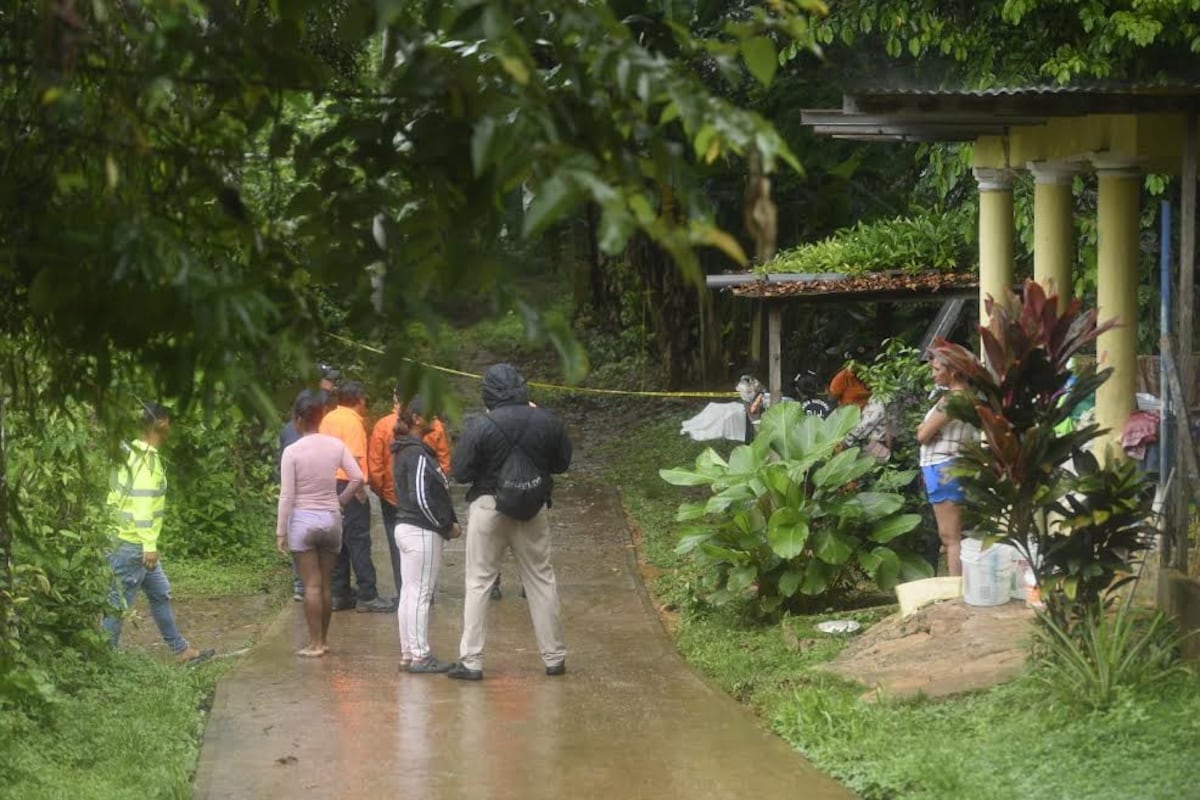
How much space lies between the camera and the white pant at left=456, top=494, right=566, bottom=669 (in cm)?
998

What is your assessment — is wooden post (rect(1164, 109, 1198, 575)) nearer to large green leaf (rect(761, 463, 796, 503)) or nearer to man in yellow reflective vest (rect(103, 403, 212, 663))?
large green leaf (rect(761, 463, 796, 503))

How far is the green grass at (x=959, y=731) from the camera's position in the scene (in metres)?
6.74

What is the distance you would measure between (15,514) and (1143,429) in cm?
633

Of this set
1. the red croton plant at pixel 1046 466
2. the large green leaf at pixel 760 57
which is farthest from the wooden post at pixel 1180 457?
the large green leaf at pixel 760 57

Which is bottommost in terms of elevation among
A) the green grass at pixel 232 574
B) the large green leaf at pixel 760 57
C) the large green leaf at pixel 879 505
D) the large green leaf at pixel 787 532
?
the green grass at pixel 232 574

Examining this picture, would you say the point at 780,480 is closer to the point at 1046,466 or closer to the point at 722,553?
the point at 722,553

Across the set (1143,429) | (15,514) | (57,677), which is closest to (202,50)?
(15,514)

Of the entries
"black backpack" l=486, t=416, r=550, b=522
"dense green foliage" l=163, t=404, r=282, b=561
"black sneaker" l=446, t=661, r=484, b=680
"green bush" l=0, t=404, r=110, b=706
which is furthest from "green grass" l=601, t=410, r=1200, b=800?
"dense green foliage" l=163, t=404, r=282, b=561

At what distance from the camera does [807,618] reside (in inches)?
414

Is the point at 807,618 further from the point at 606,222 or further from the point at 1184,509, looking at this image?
the point at 606,222

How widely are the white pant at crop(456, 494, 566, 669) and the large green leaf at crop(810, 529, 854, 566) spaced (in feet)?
5.52

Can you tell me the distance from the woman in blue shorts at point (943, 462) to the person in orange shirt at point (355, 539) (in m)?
3.92

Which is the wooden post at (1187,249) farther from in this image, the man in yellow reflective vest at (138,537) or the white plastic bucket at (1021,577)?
the man in yellow reflective vest at (138,537)

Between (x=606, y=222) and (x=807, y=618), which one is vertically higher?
(x=606, y=222)
